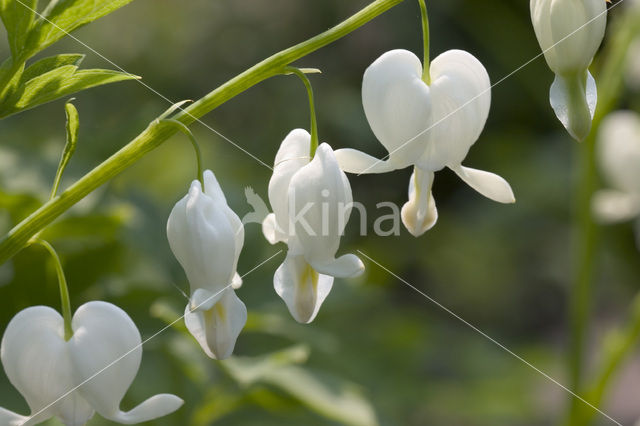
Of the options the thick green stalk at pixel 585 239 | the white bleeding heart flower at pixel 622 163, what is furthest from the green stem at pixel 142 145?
the white bleeding heart flower at pixel 622 163

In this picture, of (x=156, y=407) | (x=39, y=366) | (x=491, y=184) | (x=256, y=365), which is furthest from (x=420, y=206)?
(x=256, y=365)

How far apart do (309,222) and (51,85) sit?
0.37 metres

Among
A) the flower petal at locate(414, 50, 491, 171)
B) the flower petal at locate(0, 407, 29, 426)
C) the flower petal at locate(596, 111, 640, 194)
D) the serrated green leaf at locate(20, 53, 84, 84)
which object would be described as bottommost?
the flower petal at locate(596, 111, 640, 194)

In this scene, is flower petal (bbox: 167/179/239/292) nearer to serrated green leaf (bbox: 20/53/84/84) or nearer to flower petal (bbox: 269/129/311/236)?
flower petal (bbox: 269/129/311/236)

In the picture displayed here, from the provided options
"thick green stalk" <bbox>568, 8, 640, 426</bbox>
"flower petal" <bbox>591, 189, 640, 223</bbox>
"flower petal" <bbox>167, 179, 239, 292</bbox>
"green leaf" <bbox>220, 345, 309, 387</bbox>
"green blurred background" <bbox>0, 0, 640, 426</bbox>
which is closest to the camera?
"flower petal" <bbox>167, 179, 239, 292</bbox>

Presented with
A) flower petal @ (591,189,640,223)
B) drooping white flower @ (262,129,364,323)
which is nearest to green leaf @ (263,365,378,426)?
drooping white flower @ (262,129,364,323)

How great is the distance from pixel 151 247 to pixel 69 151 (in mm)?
971

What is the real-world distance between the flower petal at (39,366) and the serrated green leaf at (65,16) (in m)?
0.35

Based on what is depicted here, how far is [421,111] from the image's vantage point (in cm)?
111

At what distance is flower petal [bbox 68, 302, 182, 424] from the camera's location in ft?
3.42

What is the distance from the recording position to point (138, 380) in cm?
189

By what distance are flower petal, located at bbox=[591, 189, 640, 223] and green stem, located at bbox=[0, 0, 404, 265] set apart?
1751mm

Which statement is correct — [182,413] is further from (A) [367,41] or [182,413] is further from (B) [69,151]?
(A) [367,41]

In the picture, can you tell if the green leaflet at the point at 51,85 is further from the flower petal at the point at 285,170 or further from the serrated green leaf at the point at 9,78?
the flower petal at the point at 285,170
